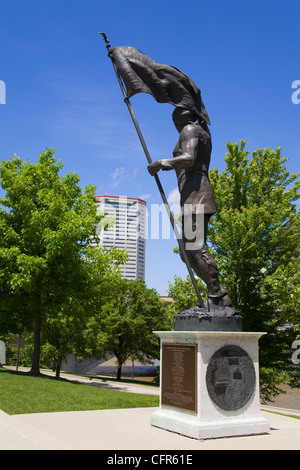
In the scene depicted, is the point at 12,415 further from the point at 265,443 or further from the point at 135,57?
the point at 135,57

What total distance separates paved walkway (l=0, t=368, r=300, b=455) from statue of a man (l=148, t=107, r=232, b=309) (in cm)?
213

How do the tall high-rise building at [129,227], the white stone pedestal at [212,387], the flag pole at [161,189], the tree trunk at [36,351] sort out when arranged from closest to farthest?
1. the white stone pedestal at [212,387]
2. the flag pole at [161,189]
3. the tree trunk at [36,351]
4. the tall high-rise building at [129,227]

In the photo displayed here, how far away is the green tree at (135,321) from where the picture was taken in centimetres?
3406

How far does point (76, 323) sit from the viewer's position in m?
27.7

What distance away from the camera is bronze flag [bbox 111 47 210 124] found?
25.7 ft

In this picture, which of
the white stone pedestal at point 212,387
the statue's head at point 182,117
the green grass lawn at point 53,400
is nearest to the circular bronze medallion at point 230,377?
the white stone pedestal at point 212,387

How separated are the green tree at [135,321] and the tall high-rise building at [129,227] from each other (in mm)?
16145

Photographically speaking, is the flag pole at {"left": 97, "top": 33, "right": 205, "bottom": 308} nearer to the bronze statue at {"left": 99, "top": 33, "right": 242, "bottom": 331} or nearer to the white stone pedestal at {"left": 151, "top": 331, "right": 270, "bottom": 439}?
the bronze statue at {"left": 99, "top": 33, "right": 242, "bottom": 331}

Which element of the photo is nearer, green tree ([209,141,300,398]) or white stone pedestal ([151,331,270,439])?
white stone pedestal ([151,331,270,439])

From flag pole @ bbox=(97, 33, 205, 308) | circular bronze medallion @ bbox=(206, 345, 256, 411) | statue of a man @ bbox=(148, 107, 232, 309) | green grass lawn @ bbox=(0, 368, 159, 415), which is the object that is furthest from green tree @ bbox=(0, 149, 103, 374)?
circular bronze medallion @ bbox=(206, 345, 256, 411)

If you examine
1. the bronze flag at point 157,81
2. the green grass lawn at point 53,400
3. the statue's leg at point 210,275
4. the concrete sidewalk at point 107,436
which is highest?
the bronze flag at point 157,81

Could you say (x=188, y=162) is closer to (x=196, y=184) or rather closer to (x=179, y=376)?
(x=196, y=184)

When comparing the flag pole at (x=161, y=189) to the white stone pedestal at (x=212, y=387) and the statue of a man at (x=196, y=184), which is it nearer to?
the statue of a man at (x=196, y=184)

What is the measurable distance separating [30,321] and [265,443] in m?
15.6
